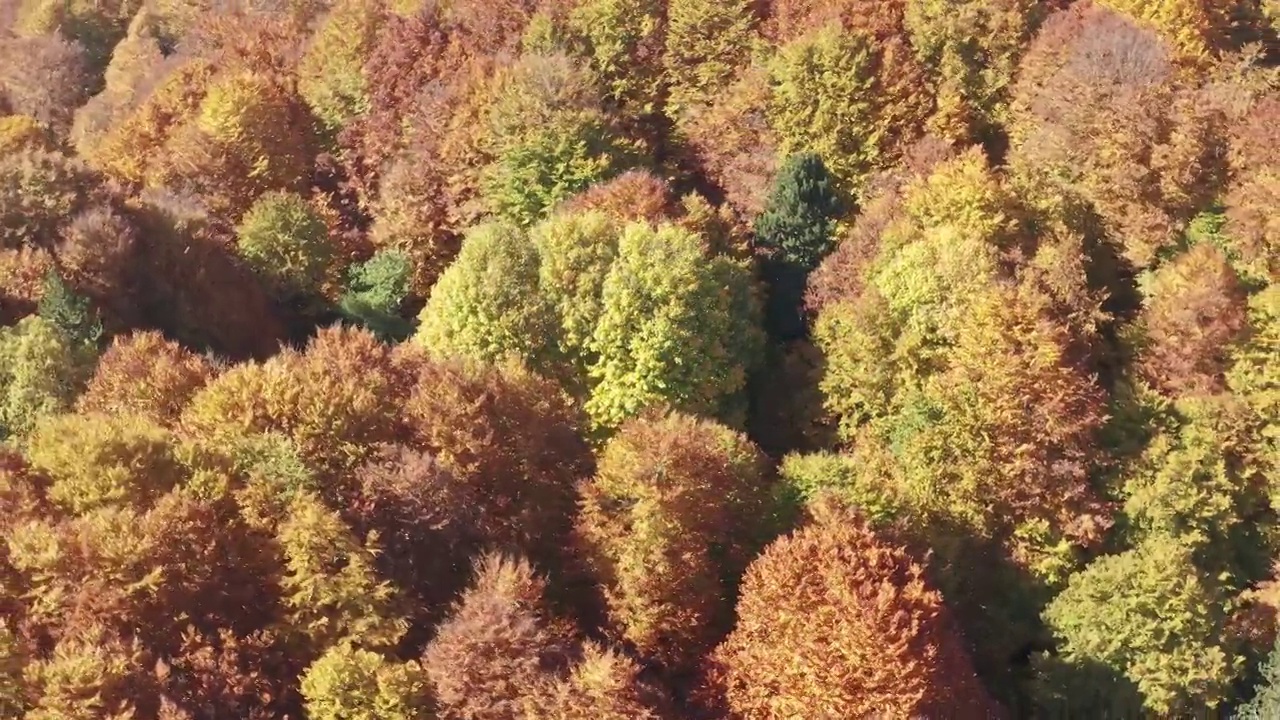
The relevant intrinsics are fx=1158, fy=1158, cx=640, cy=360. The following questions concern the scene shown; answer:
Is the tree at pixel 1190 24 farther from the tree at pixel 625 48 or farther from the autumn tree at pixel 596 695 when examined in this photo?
the autumn tree at pixel 596 695

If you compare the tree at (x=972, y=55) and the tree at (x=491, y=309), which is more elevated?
the tree at (x=972, y=55)

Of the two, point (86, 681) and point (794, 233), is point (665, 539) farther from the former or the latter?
point (794, 233)

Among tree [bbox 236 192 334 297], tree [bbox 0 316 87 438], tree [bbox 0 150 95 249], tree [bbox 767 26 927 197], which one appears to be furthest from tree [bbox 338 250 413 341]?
tree [bbox 767 26 927 197]

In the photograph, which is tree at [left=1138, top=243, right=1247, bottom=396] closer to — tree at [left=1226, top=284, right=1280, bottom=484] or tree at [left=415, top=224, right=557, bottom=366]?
tree at [left=1226, top=284, right=1280, bottom=484]

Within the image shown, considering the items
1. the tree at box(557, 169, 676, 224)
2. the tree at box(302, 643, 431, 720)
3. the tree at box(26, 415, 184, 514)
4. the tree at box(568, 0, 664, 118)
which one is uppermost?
the tree at box(568, 0, 664, 118)

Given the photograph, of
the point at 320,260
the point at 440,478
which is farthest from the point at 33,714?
the point at 320,260

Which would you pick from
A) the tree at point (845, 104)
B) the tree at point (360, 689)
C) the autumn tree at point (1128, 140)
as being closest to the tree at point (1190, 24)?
the autumn tree at point (1128, 140)
